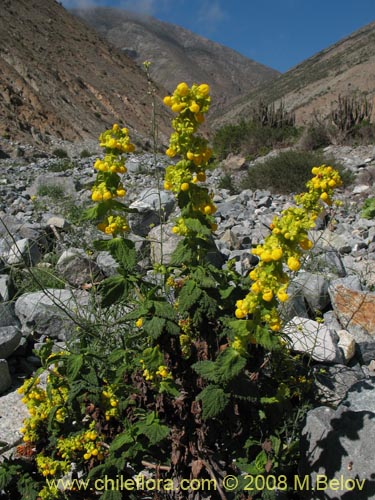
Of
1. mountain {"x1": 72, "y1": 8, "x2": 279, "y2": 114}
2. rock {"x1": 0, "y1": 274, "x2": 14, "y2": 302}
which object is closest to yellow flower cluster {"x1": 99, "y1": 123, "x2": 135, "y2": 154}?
rock {"x1": 0, "y1": 274, "x2": 14, "y2": 302}

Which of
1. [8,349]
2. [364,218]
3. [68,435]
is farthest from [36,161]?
[68,435]

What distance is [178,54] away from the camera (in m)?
95.6

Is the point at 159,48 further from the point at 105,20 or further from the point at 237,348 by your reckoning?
the point at 237,348

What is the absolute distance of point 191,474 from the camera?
169 centimetres

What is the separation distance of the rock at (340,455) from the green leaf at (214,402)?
0.55 meters

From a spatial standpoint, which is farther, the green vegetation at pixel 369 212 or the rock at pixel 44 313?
the green vegetation at pixel 369 212

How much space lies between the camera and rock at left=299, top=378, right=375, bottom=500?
1649 mm

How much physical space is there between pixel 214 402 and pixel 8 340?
1.99 meters

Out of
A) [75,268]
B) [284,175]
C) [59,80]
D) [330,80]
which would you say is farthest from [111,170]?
[330,80]

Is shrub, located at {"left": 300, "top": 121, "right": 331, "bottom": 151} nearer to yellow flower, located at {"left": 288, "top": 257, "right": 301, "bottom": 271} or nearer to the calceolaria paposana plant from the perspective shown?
the calceolaria paposana plant

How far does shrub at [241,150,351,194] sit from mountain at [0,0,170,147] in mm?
13735

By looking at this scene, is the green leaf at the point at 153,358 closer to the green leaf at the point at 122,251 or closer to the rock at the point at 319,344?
the green leaf at the point at 122,251

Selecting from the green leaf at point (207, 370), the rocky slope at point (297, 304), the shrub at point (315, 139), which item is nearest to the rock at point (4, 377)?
the rocky slope at point (297, 304)

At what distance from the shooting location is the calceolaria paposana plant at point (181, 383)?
1.47 m
